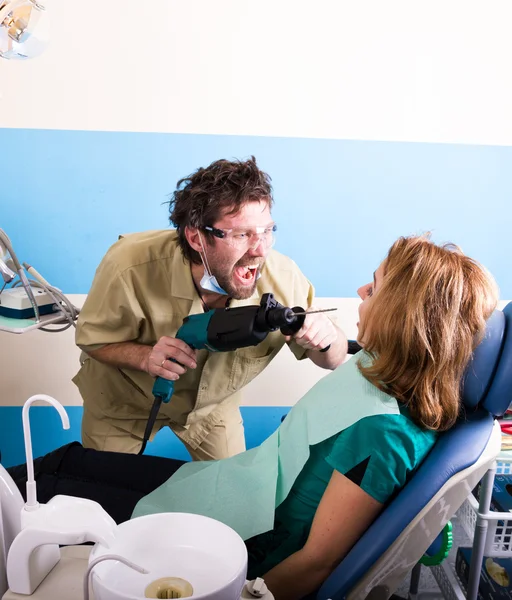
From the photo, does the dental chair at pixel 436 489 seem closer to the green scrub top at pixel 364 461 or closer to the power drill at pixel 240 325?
the green scrub top at pixel 364 461

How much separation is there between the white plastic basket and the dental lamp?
1.60m

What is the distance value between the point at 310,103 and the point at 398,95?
0.34 metres

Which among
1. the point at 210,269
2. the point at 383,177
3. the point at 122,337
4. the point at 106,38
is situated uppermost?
the point at 106,38

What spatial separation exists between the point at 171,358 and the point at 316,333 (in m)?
0.40

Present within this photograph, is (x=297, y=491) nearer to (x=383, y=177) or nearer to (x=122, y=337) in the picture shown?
(x=122, y=337)

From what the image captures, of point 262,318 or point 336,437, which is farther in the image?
point 262,318

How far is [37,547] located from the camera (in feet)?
2.36

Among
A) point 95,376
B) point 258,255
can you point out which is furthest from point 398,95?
point 95,376

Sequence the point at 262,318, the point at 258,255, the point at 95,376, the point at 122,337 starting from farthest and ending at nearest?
the point at 95,376
the point at 122,337
the point at 258,255
the point at 262,318

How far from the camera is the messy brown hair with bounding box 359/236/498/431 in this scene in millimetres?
1060

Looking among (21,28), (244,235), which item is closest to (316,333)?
(244,235)

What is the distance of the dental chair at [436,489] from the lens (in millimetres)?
992

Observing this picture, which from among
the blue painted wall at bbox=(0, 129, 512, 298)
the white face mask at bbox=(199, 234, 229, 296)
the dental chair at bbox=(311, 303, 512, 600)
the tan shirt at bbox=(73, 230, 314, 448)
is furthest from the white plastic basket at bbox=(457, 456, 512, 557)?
the blue painted wall at bbox=(0, 129, 512, 298)

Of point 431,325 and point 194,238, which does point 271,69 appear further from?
point 431,325
